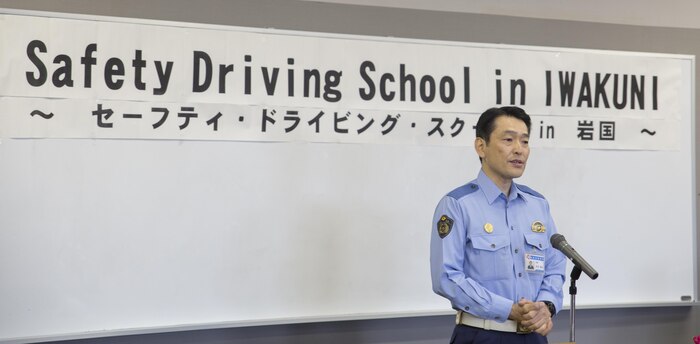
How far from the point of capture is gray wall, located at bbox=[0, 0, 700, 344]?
3.18 meters

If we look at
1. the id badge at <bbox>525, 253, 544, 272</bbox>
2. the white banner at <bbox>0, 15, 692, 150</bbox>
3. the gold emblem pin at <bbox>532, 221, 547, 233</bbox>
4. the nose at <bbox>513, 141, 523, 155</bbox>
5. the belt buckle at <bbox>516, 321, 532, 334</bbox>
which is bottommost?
the belt buckle at <bbox>516, 321, 532, 334</bbox>

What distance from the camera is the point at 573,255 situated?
2.29 metres

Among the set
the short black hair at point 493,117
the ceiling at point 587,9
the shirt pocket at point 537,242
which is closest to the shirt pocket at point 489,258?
the shirt pocket at point 537,242

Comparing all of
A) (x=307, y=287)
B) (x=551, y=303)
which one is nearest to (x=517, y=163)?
(x=551, y=303)

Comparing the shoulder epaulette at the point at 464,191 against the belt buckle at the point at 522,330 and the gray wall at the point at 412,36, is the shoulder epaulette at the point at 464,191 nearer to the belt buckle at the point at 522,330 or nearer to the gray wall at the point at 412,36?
the belt buckle at the point at 522,330

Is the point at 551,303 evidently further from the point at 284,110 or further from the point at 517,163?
the point at 284,110

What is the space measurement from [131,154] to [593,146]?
2.17 m

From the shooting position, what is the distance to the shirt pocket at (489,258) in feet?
7.77

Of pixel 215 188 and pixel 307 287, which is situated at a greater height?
pixel 215 188

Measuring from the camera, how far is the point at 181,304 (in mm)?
3023

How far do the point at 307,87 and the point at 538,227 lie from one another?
4.03 feet

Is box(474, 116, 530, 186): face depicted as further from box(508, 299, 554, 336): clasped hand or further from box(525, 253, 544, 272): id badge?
box(508, 299, 554, 336): clasped hand

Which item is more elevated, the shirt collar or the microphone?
the shirt collar

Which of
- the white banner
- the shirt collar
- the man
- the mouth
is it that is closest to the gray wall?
the white banner
